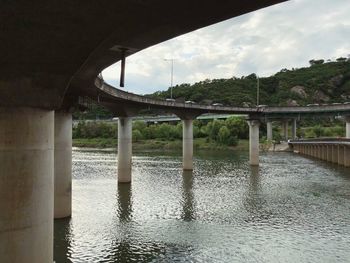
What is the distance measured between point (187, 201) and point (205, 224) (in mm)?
7806

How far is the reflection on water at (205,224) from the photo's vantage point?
17469 mm

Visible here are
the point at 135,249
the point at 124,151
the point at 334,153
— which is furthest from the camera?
the point at 334,153

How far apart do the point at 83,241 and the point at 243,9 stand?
45.8ft

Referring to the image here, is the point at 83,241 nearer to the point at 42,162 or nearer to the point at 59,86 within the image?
the point at 42,162

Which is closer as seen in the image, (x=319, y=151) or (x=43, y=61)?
(x=43, y=61)

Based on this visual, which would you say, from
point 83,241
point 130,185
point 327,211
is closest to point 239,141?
point 130,185

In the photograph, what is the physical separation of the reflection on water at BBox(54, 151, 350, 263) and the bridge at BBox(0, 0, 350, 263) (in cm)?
484

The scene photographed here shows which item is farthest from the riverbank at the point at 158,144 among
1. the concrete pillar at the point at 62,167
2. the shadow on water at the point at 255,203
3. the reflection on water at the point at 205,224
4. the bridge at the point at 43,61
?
the bridge at the point at 43,61

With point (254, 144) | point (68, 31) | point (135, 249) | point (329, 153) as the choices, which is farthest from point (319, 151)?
point (68, 31)

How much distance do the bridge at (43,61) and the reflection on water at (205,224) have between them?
4.84m

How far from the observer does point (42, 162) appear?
1307 centimetres

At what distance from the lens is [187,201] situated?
30703mm

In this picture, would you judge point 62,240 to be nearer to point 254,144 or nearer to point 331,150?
point 254,144

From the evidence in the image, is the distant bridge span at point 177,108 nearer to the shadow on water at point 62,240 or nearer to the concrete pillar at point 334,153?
the shadow on water at point 62,240
